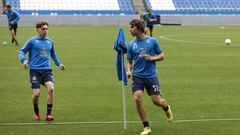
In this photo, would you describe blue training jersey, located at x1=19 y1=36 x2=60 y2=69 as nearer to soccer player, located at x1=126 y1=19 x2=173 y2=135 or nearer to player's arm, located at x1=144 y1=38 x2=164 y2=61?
soccer player, located at x1=126 y1=19 x2=173 y2=135

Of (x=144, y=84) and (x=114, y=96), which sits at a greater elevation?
(x=144, y=84)

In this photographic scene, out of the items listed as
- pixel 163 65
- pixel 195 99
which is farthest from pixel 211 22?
pixel 195 99

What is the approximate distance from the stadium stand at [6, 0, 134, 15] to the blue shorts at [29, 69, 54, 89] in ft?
183

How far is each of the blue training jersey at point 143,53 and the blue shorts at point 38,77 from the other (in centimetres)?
208

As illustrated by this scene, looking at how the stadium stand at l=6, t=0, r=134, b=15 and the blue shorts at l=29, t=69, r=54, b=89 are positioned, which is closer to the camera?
the blue shorts at l=29, t=69, r=54, b=89

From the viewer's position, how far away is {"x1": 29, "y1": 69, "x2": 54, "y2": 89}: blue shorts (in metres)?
11.3

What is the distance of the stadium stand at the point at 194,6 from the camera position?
7211 centimetres

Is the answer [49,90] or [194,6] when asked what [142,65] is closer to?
[49,90]

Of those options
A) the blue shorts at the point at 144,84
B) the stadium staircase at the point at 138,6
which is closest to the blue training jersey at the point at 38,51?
the blue shorts at the point at 144,84

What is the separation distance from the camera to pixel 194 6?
74.8m

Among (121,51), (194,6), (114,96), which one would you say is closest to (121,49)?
(121,51)

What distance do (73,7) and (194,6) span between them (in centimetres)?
1566

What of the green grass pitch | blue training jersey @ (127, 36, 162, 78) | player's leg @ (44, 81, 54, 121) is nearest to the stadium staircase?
the green grass pitch

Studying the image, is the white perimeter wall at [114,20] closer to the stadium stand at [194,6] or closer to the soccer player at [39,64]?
the stadium stand at [194,6]
